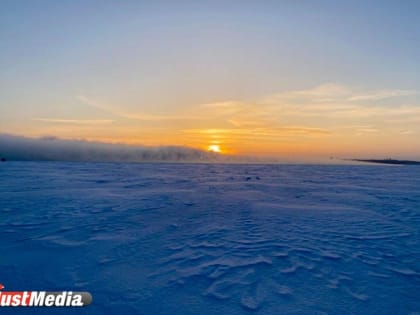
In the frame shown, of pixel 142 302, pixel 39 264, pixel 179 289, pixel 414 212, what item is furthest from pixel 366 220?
pixel 39 264

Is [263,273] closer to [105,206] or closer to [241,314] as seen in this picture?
[241,314]

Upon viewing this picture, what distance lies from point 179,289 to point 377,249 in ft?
14.3

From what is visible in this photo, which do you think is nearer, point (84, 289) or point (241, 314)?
point (241, 314)

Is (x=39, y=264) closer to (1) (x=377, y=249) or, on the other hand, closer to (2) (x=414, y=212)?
(1) (x=377, y=249)

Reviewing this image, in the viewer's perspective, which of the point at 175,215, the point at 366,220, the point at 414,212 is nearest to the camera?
the point at 366,220

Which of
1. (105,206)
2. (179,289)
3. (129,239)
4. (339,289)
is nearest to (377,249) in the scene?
(339,289)

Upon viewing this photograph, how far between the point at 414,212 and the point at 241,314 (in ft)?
29.9

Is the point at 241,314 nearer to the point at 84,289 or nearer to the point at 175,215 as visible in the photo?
the point at 84,289

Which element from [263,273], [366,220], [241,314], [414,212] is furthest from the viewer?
[414,212]

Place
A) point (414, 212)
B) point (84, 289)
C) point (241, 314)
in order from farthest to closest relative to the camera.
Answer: point (414, 212), point (84, 289), point (241, 314)

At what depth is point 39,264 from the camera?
14.5 ft

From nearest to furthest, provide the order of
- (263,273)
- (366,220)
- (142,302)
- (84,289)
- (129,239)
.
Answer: (142,302) < (84,289) < (263,273) < (129,239) < (366,220)

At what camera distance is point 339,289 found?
370cm

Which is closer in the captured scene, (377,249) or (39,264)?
(39,264)
